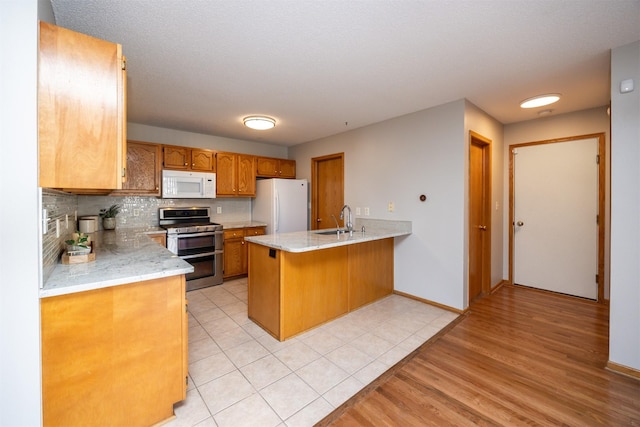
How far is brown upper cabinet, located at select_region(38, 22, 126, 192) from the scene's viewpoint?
1.25 meters

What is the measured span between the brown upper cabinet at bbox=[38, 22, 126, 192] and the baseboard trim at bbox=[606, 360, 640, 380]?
364 cm

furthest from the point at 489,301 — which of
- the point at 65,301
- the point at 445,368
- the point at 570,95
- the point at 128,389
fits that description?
the point at 65,301

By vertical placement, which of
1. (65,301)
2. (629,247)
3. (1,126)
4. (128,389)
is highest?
(1,126)

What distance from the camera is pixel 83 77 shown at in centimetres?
134

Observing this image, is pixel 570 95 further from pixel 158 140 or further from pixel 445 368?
pixel 158 140

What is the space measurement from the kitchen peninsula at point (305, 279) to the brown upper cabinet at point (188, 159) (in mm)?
2127

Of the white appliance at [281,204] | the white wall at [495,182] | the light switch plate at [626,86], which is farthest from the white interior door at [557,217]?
the white appliance at [281,204]

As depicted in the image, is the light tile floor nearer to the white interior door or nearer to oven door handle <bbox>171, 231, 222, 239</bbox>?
oven door handle <bbox>171, 231, 222, 239</bbox>

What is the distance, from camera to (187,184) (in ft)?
13.5

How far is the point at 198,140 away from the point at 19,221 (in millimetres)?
3641

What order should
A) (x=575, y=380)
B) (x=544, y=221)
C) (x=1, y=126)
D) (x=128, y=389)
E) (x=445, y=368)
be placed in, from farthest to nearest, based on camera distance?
(x=544, y=221) < (x=445, y=368) < (x=575, y=380) < (x=128, y=389) < (x=1, y=126)

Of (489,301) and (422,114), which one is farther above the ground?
(422,114)

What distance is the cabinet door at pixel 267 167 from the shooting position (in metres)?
4.90

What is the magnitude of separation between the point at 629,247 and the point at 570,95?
187 centimetres
